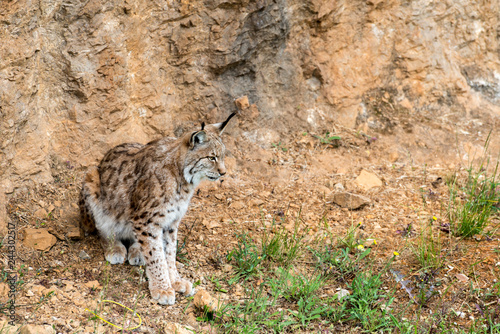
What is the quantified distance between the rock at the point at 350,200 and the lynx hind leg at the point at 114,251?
2288 millimetres

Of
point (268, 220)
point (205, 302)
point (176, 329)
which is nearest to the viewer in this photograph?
point (176, 329)

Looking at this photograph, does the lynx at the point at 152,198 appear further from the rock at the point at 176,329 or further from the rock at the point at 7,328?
the rock at the point at 7,328

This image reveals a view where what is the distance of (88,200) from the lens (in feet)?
16.3

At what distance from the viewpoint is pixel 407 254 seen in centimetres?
496

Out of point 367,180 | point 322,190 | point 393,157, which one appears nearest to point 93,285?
point 322,190

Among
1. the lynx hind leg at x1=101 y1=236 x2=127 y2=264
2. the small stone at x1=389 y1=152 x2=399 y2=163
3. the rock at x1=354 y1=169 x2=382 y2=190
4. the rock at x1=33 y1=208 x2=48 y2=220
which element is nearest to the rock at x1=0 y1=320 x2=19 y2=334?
the lynx hind leg at x1=101 y1=236 x2=127 y2=264

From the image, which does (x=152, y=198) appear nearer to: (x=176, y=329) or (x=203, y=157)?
(x=203, y=157)

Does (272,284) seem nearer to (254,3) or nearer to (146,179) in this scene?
(146,179)

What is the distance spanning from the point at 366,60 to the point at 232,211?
2.76 metres

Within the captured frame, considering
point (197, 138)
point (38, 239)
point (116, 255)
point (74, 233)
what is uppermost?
point (197, 138)

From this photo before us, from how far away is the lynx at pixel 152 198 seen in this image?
462cm

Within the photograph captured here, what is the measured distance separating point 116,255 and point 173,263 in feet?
1.79

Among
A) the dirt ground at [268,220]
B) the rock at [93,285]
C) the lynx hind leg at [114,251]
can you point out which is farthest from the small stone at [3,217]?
the rock at [93,285]

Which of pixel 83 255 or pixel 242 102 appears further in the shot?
pixel 242 102
